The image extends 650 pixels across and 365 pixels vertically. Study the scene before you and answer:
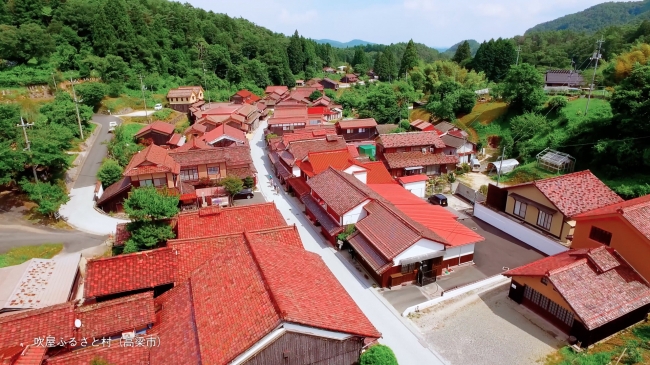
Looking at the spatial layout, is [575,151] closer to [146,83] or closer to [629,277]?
[629,277]

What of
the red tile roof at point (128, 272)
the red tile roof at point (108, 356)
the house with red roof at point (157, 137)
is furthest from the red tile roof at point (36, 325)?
the house with red roof at point (157, 137)

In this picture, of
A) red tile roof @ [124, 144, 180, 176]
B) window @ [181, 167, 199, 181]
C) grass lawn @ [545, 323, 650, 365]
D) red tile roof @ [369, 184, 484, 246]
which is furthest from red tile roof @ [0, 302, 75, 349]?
grass lawn @ [545, 323, 650, 365]

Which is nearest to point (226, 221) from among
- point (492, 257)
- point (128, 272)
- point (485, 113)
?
point (128, 272)

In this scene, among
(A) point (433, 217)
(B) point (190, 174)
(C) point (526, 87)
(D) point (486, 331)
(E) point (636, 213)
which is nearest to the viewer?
(D) point (486, 331)

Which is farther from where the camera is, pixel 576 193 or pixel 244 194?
pixel 244 194

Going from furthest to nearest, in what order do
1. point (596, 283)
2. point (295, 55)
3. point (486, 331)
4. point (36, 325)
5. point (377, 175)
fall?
point (295, 55)
point (377, 175)
point (486, 331)
point (596, 283)
point (36, 325)

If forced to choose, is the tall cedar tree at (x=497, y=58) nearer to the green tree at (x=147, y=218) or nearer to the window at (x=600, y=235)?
the window at (x=600, y=235)

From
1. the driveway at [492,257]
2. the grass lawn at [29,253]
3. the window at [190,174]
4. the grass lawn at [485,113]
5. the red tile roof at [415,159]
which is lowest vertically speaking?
the driveway at [492,257]

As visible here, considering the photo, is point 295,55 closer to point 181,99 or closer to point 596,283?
point 181,99
